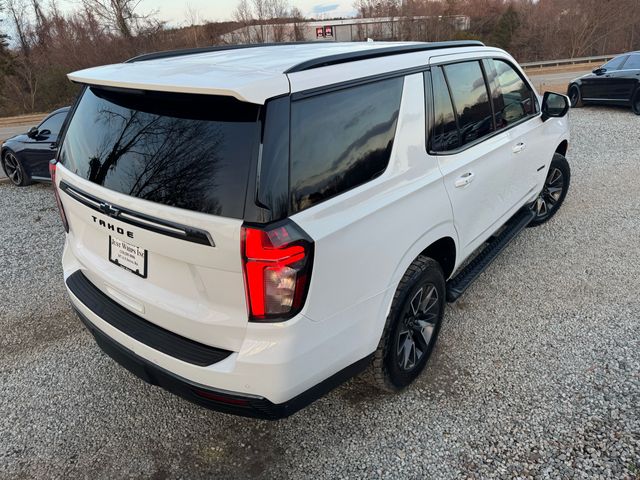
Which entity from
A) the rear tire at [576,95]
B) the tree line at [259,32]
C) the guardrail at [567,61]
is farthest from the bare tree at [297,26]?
the rear tire at [576,95]

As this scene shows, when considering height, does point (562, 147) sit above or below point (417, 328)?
above

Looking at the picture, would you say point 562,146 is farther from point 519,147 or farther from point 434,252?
point 434,252

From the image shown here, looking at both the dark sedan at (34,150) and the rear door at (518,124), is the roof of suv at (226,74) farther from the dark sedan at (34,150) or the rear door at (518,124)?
the dark sedan at (34,150)

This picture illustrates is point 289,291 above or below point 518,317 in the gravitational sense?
above

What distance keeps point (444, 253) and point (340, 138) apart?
4.25ft

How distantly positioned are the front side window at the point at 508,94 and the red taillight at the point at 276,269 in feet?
7.63

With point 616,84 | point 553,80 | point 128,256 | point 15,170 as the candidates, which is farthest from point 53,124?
point 553,80

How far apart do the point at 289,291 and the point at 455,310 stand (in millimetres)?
2167

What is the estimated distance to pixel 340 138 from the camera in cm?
203

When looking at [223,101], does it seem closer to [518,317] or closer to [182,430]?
[182,430]

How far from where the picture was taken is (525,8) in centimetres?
4506

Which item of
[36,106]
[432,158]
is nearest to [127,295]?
[432,158]

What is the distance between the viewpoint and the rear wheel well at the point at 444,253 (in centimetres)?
281

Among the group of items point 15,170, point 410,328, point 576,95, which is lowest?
point 576,95
